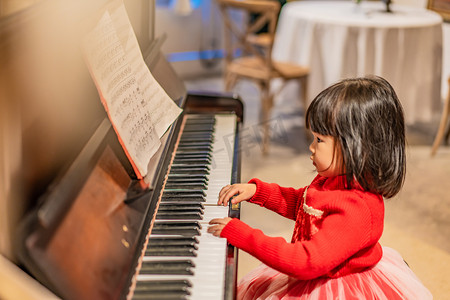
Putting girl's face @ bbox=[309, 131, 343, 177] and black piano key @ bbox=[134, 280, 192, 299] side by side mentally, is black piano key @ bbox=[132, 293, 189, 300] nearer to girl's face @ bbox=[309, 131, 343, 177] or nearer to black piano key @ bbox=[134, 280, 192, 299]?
black piano key @ bbox=[134, 280, 192, 299]

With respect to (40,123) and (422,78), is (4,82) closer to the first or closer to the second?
(40,123)

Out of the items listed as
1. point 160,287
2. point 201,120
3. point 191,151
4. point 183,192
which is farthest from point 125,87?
point 201,120

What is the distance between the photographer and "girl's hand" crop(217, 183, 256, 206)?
1.33 m

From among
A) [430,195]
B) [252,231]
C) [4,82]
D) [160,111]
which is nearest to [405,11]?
[430,195]

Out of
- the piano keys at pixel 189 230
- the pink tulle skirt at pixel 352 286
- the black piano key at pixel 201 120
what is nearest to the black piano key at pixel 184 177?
the piano keys at pixel 189 230

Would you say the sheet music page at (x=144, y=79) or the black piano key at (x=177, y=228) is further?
the sheet music page at (x=144, y=79)

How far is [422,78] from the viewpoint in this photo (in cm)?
386

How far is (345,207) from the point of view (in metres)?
1.14

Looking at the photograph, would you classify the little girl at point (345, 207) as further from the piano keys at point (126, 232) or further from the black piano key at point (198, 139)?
the black piano key at point (198, 139)

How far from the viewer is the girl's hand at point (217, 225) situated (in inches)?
45.7

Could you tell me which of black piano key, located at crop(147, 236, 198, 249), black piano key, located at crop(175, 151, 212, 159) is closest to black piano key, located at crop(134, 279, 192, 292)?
black piano key, located at crop(147, 236, 198, 249)

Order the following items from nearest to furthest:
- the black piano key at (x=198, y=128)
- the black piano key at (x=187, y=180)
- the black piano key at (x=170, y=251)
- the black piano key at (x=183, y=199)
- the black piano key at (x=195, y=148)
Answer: the black piano key at (x=170, y=251), the black piano key at (x=183, y=199), the black piano key at (x=187, y=180), the black piano key at (x=195, y=148), the black piano key at (x=198, y=128)

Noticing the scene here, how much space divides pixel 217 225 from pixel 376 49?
290cm

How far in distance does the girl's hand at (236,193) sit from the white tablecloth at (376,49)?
2489 millimetres
